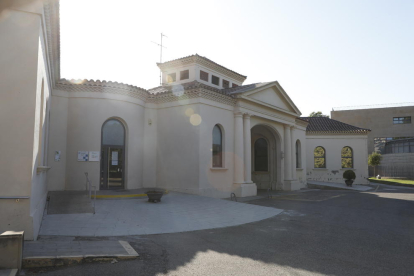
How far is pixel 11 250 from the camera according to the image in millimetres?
4984

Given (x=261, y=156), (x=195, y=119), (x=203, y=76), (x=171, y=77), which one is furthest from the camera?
(x=261, y=156)

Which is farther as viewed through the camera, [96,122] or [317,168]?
[317,168]

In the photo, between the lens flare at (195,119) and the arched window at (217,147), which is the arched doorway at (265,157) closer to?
the arched window at (217,147)

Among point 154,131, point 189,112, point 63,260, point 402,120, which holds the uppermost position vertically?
point 402,120

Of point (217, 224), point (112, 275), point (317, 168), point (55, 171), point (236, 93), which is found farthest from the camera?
point (317, 168)

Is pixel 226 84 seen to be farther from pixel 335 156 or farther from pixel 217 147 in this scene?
pixel 335 156

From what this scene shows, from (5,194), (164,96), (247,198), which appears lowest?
(247,198)

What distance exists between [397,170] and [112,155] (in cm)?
4502

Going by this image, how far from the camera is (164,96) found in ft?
55.1

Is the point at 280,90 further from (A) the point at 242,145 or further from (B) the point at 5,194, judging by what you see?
(B) the point at 5,194

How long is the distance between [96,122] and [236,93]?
7.75 meters

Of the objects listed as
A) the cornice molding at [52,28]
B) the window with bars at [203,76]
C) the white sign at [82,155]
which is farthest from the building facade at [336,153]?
the cornice molding at [52,28]

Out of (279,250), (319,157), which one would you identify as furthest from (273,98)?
(279,250)

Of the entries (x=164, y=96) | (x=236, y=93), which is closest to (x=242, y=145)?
(x=236, y=93)
